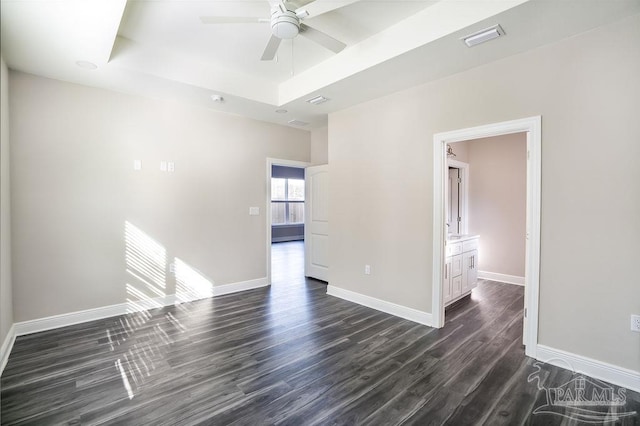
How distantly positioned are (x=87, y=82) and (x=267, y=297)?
11.8 feet

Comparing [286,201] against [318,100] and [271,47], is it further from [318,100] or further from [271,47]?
[271,47]

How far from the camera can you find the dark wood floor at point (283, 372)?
6.68 ft

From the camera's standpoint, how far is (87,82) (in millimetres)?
3508

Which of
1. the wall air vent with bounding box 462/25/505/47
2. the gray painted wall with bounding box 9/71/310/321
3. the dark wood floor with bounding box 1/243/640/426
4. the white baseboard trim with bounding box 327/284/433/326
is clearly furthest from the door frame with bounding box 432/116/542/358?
the gray painted wall with bounding box 9/71/310/321

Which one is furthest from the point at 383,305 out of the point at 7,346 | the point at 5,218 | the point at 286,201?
the point at 286,201

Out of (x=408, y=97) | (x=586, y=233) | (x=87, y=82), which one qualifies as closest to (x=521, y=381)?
(x=586, y=233)

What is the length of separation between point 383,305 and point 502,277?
2786mm

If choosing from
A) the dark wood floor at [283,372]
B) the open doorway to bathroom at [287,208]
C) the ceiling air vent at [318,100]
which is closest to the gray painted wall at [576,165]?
the dark wood floor at [283,372]

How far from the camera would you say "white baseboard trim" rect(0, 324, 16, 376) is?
2.63m

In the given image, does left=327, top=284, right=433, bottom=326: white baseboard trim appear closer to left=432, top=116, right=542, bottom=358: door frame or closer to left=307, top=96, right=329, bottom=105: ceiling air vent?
left=432, top=116, right=542, bottom=358: door frame

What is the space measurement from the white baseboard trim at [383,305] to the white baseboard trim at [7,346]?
11.9 feet

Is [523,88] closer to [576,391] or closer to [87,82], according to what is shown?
[576,391]

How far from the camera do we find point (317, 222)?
5621 millimetres

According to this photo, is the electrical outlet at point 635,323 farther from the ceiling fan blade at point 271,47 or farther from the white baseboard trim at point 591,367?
the ceiling fan blade at point 271,47
